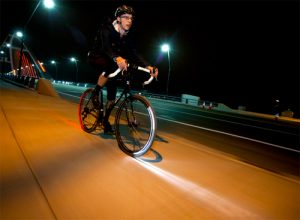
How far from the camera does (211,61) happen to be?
122 meters

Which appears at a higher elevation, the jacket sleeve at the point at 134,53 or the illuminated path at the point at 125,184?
the jacket sleeve at the point at 134,53

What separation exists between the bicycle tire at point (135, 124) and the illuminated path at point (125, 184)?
186mm

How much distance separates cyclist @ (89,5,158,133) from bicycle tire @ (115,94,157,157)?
52 cm

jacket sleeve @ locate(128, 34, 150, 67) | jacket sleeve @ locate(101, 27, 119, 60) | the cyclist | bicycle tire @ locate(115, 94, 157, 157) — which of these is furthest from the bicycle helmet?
bicycle tire @ locate(115, 94, 157, 157)

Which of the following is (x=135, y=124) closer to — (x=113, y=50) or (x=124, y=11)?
(x=113, y=50)

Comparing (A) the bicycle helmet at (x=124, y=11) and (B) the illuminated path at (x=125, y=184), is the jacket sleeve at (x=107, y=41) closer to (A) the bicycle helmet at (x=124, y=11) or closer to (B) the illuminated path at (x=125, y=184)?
(A) the bicycle helmet at (x=124, y=11)

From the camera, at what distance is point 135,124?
13.9 ft

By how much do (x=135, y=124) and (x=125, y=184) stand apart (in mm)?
1410

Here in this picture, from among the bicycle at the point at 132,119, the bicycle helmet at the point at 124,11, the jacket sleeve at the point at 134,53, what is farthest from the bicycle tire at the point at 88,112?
the bicycle helmet at the point at 124,11

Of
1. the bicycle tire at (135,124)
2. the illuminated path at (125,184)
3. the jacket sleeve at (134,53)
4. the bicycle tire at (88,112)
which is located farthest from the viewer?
the bicycle tire at (88,112)

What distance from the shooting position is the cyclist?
4.10m

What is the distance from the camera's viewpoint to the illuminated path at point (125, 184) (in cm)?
243

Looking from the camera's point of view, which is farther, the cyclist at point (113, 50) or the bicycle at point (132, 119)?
the cyclist at point (113, 50)

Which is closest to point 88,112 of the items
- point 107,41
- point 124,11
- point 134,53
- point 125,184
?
point 134,53
